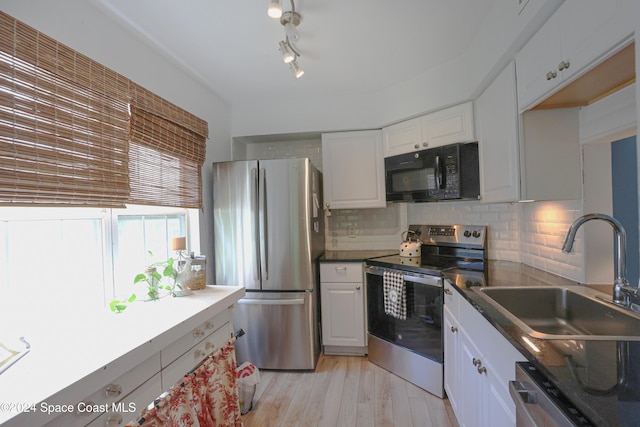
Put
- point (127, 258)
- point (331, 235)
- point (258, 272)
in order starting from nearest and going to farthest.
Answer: point (127, 258) < point (258, 272) < point (331, 235)

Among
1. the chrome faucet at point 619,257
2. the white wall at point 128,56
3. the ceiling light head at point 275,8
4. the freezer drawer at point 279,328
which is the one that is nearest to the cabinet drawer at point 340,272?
the freezer drawer at point 279,328

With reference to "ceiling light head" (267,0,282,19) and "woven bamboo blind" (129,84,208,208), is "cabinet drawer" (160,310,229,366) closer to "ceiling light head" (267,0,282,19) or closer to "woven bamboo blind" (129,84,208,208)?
"woven bamboo blind" (129,84,208,208)

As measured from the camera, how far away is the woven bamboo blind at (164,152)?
171 centimetres

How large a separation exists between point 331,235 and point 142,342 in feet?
7.27

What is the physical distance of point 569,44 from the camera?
1.06 metres

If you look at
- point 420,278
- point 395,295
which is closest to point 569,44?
point 420,278

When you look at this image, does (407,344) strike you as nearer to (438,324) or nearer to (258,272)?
(438,324)

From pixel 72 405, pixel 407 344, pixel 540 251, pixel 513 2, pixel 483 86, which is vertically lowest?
pixel 407 344

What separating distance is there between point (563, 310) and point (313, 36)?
6.50ft

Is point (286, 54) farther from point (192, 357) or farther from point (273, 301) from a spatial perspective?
point (273, 301)

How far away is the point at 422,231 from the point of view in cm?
269

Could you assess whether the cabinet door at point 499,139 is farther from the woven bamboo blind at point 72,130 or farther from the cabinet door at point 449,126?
the woven bamboo blind at point 72,130

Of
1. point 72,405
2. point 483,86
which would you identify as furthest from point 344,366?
point 483,86

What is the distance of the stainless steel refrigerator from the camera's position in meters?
2.34
